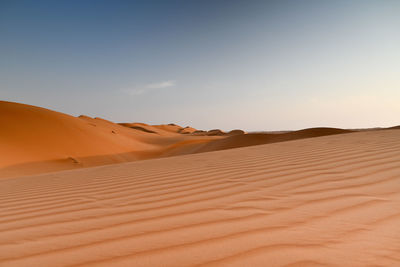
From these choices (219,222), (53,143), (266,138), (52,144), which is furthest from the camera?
(266,138)

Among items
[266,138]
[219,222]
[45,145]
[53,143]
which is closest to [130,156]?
[53,143]

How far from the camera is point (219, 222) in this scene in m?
1.47

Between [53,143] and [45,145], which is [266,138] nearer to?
[53,143]

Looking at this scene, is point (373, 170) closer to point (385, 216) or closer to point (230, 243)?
point (385, 216)

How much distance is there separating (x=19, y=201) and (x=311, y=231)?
2.61m

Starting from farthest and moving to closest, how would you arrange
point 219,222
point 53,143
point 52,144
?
point 53,143
point 52,144
point 219,222

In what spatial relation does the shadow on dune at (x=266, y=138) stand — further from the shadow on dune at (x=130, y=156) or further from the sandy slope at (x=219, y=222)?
the sandy slope at (x=219, y=222)

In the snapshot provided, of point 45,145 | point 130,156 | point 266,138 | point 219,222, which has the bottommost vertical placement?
point 130,156

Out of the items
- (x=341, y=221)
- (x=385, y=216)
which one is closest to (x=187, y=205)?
(x=341, y=221)

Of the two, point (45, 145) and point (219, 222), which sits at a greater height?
point (45, 145)

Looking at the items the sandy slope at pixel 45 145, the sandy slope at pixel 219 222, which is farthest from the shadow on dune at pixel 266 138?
the sandy slope at pixel 219 222

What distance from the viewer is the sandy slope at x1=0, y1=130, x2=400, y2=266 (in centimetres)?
111

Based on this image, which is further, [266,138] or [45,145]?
[266,138]

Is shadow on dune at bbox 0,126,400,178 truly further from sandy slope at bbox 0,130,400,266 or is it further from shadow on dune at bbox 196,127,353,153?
sandy slope at bbox 0,130,400,266
